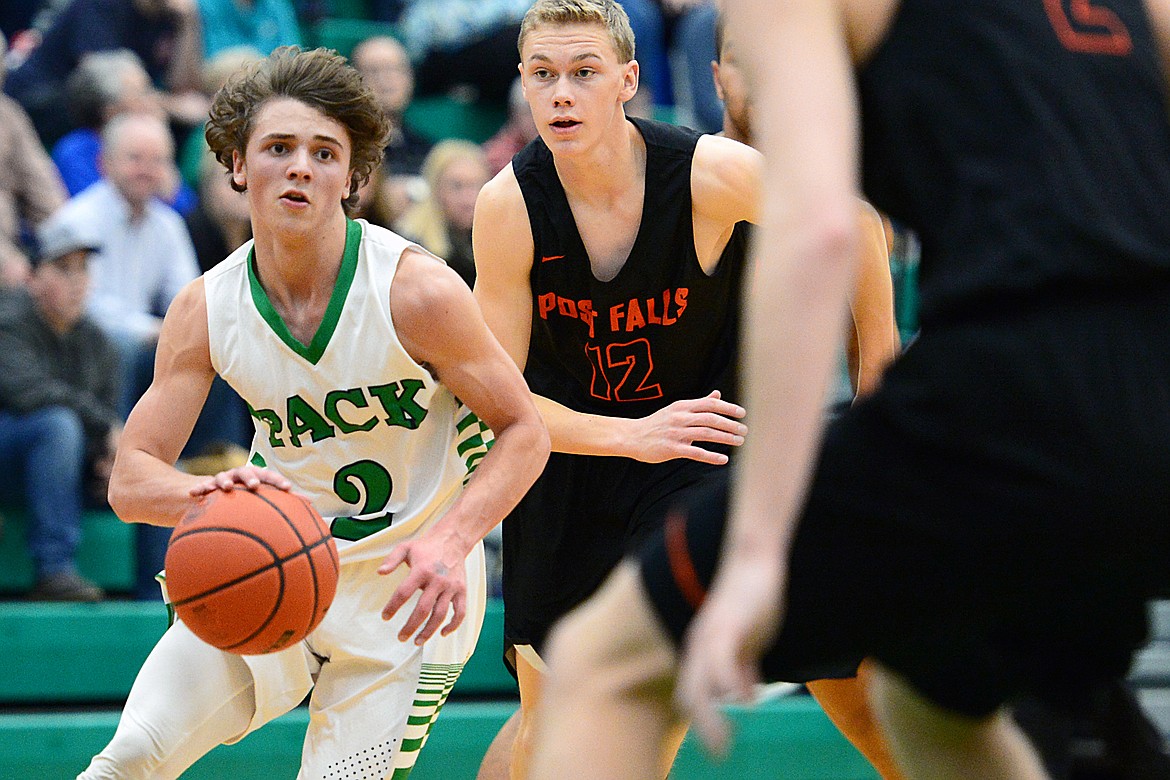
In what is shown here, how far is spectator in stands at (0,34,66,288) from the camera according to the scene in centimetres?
694

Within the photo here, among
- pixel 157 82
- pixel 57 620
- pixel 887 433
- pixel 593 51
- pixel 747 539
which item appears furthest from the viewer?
pixel 157 82

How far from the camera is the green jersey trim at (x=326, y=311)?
3656 mm

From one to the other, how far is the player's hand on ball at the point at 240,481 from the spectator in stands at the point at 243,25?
5619 millimetres

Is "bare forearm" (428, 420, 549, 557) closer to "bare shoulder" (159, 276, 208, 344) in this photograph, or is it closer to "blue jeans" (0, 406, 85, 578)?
"bare shoulder" (159, 276, 208, 344)

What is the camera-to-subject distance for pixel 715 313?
Answer: 13.6 ft

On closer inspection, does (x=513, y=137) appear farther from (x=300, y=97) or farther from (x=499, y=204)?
(x=300, y=97)

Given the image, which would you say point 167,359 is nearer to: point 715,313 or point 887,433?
point 715,313

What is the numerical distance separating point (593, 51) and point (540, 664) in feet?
5.59

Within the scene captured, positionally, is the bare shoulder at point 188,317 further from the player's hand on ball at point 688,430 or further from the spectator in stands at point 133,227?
the spectator in stands at point 133,227

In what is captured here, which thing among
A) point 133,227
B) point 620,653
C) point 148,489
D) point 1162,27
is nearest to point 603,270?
point 148,489

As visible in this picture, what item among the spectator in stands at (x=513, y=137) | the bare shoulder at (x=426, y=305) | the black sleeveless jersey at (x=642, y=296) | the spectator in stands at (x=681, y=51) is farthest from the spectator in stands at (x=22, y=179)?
the bare shoulder at (x=426, y=305)

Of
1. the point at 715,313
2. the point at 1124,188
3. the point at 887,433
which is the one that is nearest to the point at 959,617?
the point at 887,433

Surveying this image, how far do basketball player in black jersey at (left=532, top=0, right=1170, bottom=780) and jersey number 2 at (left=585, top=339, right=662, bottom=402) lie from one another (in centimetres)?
221

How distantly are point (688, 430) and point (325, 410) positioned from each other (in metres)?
0.90
